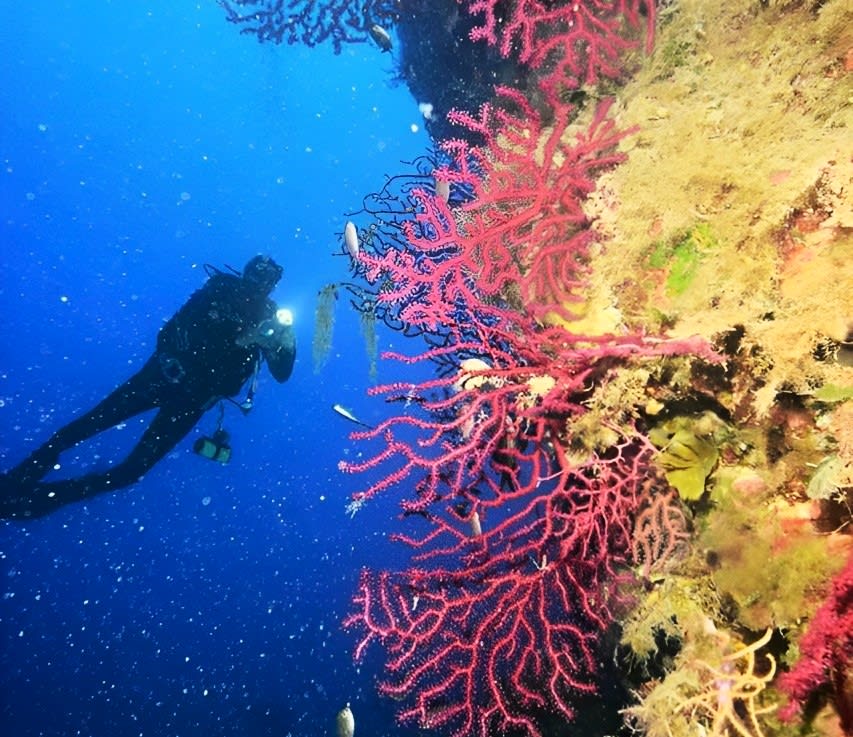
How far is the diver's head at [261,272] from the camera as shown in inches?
319

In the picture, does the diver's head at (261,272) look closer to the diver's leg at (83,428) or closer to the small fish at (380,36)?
the diver's leg at (83,428)

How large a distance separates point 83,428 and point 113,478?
1.15m

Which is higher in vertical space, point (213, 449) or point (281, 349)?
point (281, 349)

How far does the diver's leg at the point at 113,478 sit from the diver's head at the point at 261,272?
9.08 feet

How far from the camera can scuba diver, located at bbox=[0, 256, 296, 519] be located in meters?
8.12

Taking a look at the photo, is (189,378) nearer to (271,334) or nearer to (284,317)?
(271,334)

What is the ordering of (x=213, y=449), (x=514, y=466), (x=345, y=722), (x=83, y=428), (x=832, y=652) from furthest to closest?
(x=83, y=428), (x=213, y=449), (x=345, y=722), (x=514, y=466), (x=832, y=652)

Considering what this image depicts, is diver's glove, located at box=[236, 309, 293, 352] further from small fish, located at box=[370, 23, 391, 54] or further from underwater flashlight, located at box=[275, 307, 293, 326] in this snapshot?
small fish, located at box=[370, 23, 391, 54]

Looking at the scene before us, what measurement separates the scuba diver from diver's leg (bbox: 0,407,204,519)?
0.02 m

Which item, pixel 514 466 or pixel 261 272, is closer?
pixel 514 466

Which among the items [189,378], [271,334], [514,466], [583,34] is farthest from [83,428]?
[583,34]

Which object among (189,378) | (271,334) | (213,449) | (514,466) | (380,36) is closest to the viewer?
(514,466)

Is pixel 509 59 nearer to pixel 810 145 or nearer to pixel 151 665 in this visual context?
pixel 810 145

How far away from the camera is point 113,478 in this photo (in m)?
9.03
